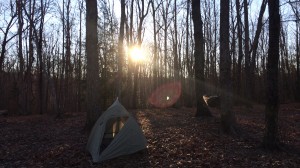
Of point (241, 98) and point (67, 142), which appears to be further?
point (241, 98)

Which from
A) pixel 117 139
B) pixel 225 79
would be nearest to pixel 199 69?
pixel 225 79

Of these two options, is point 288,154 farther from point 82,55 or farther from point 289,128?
point 82,55

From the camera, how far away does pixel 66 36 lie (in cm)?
3306

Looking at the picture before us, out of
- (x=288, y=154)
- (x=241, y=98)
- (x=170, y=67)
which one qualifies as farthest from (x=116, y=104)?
(x=170, y=67)

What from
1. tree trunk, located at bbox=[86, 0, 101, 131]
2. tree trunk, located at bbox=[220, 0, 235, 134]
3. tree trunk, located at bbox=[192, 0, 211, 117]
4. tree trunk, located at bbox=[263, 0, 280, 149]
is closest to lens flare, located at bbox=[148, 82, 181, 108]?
tree trunk, located at bbox=[192, 0, 211, 117]

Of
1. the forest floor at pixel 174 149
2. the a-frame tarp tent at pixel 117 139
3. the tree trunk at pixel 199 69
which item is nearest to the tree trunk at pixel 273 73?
the forest floor at pixel 174 149

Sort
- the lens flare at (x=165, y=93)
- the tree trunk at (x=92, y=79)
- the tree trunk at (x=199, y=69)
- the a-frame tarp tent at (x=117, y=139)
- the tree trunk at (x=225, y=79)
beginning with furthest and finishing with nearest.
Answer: the lens flare at (x=165, y=93) → the tree trunk at (x=199, y=69) → the tree trunk at (x=92, y=79) → the tree trunk at (x=225, y=79) → the a-frame tarp tent at (x=117, y=139)

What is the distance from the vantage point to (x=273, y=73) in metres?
8.56

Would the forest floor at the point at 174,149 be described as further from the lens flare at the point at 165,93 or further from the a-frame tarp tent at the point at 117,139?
the lens flare at the point at 165,93

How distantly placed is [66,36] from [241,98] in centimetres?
1748

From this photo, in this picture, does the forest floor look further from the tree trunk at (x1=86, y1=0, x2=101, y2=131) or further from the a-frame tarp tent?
the tree trunk at (x1=86, y1=0, x2=101, y2=131)

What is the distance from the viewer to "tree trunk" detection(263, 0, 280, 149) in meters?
8.54

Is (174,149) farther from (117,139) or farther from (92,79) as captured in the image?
(92,79)

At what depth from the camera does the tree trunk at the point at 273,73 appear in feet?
28.0
